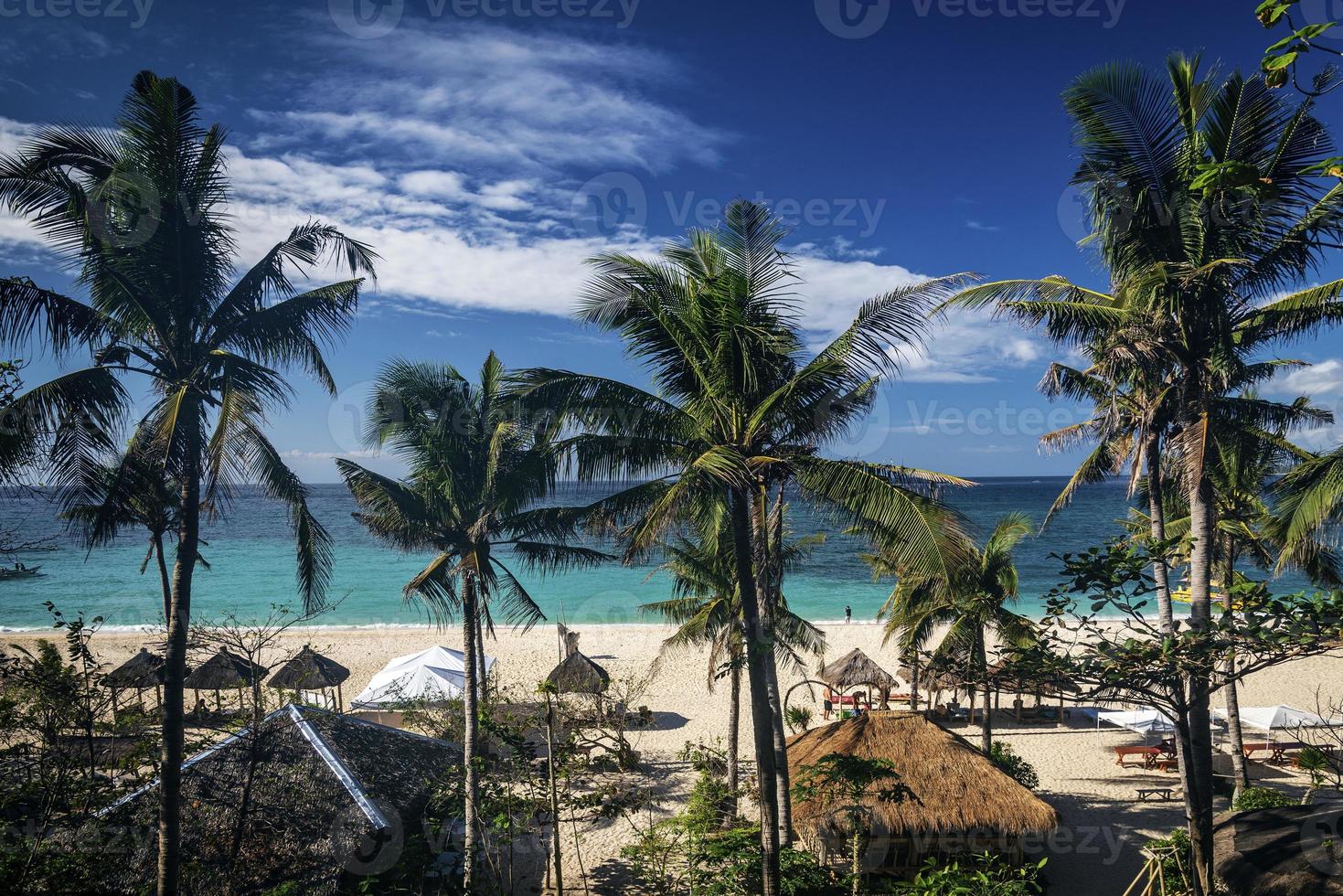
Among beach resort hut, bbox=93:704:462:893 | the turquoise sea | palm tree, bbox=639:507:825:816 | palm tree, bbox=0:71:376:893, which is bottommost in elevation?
the turquoise sea

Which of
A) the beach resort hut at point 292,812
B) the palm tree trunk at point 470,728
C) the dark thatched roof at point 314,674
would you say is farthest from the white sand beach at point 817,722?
the beach resort hut at point 292,812

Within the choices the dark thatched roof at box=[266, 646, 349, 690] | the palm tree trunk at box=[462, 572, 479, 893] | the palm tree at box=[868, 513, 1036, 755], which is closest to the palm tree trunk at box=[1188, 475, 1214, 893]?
the palm tree at box=[868, 513, 1036, 755]

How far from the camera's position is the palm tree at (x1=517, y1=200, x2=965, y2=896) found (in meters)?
7.14

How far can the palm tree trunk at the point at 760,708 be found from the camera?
22.9 feet

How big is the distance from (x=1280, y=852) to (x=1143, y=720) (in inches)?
355

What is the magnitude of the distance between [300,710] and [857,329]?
8167 millimetres

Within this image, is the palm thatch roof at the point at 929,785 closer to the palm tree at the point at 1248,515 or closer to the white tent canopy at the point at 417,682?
the palm tree at the point at 1248,515

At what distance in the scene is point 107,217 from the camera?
6141 millimetres

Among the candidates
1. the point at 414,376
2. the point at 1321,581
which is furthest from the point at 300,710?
the point at 1321,581

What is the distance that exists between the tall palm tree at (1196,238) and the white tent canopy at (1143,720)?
27.6 ft

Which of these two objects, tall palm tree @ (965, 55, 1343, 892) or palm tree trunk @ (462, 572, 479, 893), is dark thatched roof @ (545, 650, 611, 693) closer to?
palm tree trunk @ (462, 572, 479, 893)

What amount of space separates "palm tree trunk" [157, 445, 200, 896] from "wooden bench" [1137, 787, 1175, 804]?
13.9m

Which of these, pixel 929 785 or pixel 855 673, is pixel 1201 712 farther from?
pixel 855 673

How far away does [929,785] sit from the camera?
10.1 meters
